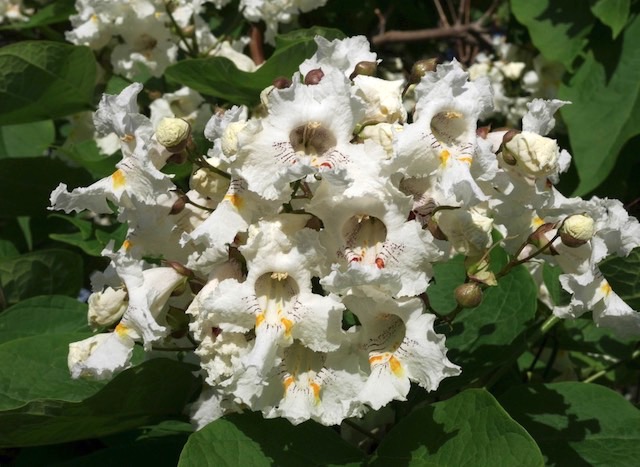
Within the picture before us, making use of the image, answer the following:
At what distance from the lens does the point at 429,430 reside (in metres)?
1.15

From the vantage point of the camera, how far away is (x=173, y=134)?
41.1 inches

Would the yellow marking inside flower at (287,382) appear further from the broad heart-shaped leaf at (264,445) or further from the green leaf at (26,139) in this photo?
the green leaf at (26,139)

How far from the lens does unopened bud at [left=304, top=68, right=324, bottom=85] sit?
1.07m

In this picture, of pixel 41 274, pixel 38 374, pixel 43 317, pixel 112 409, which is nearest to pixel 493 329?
pixel 112 409

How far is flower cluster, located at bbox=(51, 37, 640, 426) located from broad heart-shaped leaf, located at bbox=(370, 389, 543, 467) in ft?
0.25

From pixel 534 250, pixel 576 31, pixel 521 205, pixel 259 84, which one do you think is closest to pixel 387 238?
pixel 521 205

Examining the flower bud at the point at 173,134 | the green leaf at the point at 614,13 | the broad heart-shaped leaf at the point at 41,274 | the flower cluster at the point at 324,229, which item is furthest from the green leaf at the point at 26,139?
the green leaf at the point at 614,13

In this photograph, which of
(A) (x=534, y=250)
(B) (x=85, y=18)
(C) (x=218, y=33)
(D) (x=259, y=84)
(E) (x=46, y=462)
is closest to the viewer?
(A) (x=534, y=250)

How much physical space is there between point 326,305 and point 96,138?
4.08 ft

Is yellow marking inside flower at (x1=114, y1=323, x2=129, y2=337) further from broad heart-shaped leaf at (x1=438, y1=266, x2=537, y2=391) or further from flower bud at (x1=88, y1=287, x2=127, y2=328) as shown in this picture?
broad heart-shaped leaf at (x1=438, y1=266, x2=537, y2=391)

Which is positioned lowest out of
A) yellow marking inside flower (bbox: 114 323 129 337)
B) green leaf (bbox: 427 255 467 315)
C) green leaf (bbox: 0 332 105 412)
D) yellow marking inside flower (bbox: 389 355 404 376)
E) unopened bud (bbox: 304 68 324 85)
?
green leaf (bbox: 427 255 467 315)

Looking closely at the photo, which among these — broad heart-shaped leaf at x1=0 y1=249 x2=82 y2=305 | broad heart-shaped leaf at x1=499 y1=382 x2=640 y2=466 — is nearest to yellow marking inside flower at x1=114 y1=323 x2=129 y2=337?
broad heart-shaped leaf at x1=499 y1=382 x2=640 y2=466

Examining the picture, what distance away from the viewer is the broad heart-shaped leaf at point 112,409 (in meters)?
1.12

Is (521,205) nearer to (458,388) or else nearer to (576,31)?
(458,388)
